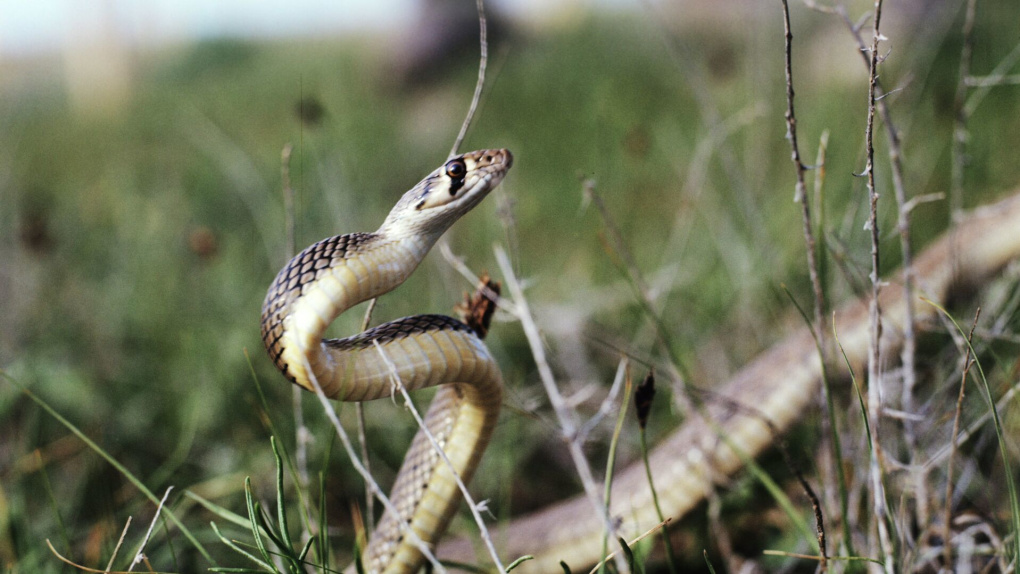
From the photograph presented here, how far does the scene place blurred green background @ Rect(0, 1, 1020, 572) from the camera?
8.92 ft

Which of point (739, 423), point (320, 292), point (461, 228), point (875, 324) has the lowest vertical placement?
point (461, 228)

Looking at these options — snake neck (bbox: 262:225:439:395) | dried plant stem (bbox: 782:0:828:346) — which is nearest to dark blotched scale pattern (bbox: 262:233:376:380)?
snake neck (bbox: 262:225:439:395)

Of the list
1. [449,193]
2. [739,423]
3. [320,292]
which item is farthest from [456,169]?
[739,423]

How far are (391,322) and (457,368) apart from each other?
5.8 inches

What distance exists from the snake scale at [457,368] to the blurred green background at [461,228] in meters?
0.24

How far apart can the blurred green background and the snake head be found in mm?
331

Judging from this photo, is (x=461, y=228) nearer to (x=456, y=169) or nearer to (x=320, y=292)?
(x=456, y=169)

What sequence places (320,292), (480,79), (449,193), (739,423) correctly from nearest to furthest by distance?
(320,292) < (449,193) < (480,79) < (739,423)

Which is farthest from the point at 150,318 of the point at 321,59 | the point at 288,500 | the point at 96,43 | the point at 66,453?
the point at 96,43

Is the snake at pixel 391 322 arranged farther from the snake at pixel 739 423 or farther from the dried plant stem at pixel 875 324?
the snake at pixel 739 423

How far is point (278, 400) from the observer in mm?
3018

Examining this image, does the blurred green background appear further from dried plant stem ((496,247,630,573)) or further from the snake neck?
the snake neck

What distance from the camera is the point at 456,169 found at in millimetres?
1267

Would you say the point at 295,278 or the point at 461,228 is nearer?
the point at 295,278
